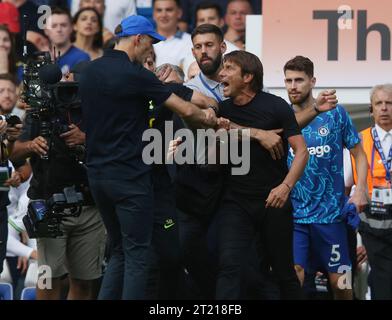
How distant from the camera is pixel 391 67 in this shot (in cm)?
1088

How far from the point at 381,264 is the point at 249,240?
6.06 ft

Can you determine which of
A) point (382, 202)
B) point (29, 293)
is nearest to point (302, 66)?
point (382, 202)

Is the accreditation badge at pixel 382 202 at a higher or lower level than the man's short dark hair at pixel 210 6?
lower

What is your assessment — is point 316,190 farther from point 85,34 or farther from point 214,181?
point 85,34

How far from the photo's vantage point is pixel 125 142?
7.90m

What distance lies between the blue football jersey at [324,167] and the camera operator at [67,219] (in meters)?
1.62

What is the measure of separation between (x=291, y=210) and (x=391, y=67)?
279 cm

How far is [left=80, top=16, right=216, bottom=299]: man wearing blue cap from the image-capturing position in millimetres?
7848

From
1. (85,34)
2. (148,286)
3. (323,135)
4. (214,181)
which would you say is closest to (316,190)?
(323,135)

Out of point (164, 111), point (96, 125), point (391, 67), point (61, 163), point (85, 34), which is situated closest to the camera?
point (96, 125)

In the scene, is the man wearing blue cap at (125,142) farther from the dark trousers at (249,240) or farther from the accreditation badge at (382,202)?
the accreditation badge at (382,202)

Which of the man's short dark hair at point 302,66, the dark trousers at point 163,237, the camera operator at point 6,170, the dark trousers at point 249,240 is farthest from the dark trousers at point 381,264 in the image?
the camera operator at point 6,170

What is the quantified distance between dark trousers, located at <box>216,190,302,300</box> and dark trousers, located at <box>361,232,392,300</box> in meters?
1.40

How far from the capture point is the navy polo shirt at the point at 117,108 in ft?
25.7
